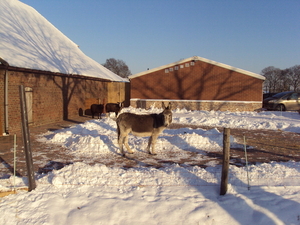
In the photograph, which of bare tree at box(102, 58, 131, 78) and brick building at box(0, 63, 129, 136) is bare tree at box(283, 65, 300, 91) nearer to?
bare tree at box(102, 58, 131, 78)

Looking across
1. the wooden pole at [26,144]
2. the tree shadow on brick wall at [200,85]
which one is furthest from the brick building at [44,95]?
the tree shadow on brick wall at [200,85]

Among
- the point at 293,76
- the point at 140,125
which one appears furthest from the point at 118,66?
the point at 140,125

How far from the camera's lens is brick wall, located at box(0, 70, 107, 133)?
1340cm

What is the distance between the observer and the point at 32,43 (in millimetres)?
18672

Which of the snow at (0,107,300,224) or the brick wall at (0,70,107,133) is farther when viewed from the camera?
the brick wall at (0,70,107,133)

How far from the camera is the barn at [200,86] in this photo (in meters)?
26.5

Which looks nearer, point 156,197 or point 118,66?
point 156,197

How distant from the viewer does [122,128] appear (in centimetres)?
907

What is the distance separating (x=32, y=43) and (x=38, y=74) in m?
4.27

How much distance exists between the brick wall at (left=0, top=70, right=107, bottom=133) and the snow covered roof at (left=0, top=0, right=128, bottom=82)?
655 mm

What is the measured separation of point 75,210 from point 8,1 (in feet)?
74.6

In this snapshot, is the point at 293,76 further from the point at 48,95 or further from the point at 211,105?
the point at 48,95

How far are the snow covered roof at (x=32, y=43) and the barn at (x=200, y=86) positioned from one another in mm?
5371

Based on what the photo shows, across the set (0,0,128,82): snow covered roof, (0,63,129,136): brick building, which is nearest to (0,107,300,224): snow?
(0,63,129,136): brick building
